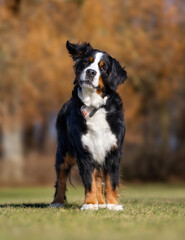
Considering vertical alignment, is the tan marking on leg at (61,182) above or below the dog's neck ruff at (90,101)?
below

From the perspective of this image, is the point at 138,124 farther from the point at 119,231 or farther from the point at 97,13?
the point at 119,231

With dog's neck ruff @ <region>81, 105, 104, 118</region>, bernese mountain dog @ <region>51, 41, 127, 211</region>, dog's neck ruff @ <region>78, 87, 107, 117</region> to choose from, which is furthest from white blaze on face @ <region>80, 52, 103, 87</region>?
dog's neck ruff @ <region>81, 105, 104, 118</region>

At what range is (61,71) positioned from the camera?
23.3m

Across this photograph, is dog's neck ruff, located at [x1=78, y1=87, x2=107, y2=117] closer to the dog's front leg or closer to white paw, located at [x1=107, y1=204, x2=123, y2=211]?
the dog's front leg

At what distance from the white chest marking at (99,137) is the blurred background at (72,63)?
13.8m

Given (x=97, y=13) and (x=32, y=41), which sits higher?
(x=97, y=13)

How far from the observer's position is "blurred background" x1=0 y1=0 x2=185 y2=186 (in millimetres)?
22094

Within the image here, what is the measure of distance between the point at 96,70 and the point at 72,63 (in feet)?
52.1

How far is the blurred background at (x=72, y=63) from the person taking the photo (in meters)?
22.1

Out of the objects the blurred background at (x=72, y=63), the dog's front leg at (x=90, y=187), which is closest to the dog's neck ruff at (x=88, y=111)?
the dog's front leg at (x=90, y=187)

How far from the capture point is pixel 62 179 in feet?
25.6

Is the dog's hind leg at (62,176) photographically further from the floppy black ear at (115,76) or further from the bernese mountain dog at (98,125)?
the floppy black ear at (115,76)

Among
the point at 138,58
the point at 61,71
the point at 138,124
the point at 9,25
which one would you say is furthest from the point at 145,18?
the point at 138,124

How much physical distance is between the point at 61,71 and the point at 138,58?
390cm
